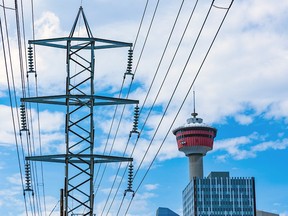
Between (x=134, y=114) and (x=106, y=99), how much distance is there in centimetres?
222

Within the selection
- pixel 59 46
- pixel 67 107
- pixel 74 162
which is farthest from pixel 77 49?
pixel 74 162

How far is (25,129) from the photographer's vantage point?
47.5 m

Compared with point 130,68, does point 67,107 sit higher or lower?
lower

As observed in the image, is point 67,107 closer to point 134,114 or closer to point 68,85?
point 68,85

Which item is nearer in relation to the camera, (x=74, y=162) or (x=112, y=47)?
(x=74, y=162)

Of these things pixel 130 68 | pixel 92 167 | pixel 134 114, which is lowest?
pixel 92 167

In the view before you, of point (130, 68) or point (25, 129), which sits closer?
point (25, 129)

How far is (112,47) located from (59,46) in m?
3.69

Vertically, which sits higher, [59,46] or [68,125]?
[59,46]

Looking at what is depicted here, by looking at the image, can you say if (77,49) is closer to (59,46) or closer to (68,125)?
(59,46)

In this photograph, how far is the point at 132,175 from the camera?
1973 inches

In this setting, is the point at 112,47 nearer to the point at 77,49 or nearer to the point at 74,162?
the point at 77,49

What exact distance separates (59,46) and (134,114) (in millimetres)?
7415

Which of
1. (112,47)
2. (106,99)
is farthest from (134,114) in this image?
(112,47)
